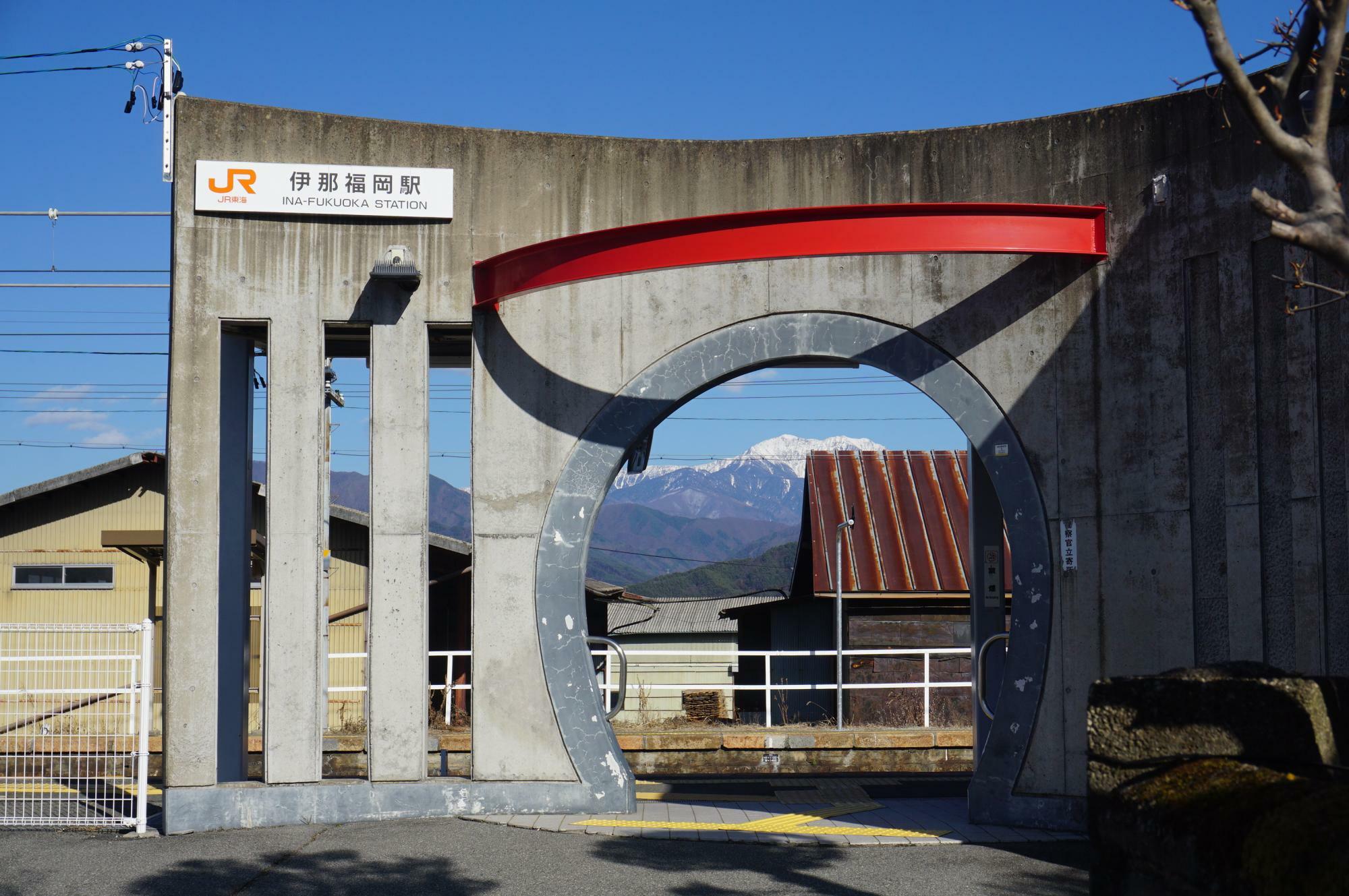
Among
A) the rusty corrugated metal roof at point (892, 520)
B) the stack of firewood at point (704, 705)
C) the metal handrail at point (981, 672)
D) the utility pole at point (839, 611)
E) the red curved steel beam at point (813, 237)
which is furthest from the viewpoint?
the stack of firewood at point (704, 705)

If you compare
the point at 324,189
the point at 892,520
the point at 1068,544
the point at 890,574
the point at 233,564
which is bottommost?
the point at 890,574

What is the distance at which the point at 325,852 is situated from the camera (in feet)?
27.3

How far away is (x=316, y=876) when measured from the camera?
7.62 m

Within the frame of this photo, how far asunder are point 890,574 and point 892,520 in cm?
164

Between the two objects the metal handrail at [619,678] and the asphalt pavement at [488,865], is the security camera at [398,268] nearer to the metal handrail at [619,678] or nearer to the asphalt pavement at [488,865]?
the metal handrail at [619,678]

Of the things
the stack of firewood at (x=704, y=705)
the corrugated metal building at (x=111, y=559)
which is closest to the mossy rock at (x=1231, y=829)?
the corrugated metal building at (x=111, y=559)

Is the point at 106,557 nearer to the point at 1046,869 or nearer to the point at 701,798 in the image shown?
the point at 701,798

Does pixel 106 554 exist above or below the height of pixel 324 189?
below

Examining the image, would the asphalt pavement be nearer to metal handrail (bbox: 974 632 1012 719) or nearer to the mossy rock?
metal handrail (bbox: 974 632 1012 719)

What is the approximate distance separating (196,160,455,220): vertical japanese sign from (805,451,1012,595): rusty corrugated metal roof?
13.0 meters

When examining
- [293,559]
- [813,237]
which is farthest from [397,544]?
[813,237]

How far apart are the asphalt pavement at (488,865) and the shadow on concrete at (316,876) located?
1 centimetres

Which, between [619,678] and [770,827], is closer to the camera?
[770,827]

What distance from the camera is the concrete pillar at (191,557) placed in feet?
31.1
